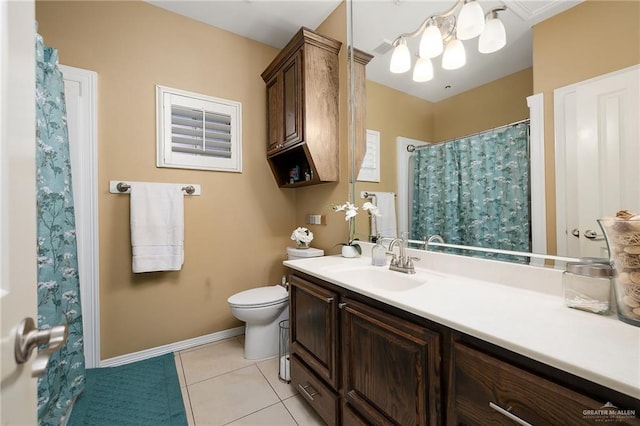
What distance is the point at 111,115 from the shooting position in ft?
6.18

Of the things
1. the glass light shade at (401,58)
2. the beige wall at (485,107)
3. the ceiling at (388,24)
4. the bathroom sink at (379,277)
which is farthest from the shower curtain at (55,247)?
the beige wall at (485,107)

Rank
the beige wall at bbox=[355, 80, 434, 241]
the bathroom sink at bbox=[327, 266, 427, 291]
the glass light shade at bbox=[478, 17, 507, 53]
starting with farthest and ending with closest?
the beige wall at bbox=[355, 80, 434, 241], the bathroom sink at bbox=[327, 266, 427, 291], the glass light shade at bbox=[478, 17, 507, 53]

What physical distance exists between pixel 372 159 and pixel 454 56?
72 centimetres

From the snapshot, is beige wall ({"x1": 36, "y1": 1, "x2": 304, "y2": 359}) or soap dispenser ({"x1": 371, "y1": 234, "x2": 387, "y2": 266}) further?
beige wall ({"x1": 36, "y1": 1, "x2": 304, "y2": 359})

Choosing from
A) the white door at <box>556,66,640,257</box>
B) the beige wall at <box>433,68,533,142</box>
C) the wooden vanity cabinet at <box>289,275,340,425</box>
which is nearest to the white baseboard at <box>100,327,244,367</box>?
the wooden vanity cabinet at <box>289,275,340,425</box>

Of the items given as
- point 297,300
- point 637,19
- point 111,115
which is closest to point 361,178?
point 297,300

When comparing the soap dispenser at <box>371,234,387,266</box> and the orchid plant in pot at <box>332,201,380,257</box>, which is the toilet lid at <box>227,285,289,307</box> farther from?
the soap dispenser at <box>371,234,387,266</box>

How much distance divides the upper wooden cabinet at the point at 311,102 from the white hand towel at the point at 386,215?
0.45m

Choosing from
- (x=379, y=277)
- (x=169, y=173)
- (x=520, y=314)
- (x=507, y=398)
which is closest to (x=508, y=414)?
(x=507, y=398)

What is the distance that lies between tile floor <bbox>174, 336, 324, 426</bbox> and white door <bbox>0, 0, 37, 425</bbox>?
46.9 inches

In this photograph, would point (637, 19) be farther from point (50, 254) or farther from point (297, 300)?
point (50, 254)

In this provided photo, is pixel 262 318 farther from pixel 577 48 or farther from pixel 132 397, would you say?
pixel 577 48

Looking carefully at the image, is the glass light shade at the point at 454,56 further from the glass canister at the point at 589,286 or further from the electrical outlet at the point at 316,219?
the electrical outlet at the point at 316,219

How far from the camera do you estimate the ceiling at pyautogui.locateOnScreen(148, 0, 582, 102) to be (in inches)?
43.6
